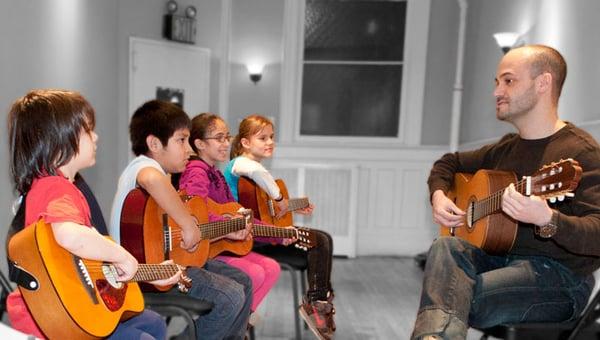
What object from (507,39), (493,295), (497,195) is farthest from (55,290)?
(507,39)

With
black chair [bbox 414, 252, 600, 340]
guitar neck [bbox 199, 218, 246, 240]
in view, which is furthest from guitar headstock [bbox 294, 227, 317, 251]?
black chair [bbox 414, 252, 600, 340]

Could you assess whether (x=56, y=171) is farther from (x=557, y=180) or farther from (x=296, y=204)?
(x=296, y=204)

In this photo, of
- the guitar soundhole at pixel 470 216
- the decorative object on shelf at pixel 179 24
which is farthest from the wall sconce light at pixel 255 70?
the guitar soundhole at pixel 470 216

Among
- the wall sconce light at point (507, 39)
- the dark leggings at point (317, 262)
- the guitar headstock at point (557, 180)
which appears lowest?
the dark leggings at point (317, 262)

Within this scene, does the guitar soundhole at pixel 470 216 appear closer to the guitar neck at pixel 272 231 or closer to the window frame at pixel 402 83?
the guitar neck at pixel 272 231

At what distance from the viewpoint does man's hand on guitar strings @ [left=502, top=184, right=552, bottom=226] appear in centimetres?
128

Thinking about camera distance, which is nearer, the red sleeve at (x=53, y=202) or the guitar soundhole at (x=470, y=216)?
the red sleeve at (x=53, y=202)

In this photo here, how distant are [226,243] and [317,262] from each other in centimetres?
50

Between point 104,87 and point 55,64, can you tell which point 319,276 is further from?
point 104,87

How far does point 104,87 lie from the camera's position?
3867mm

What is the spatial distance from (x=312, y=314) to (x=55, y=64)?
84.5 inches

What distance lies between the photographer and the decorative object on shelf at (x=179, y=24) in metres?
4.41

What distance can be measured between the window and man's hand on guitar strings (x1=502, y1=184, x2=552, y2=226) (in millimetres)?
3685

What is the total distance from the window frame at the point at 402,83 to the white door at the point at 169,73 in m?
0.81
